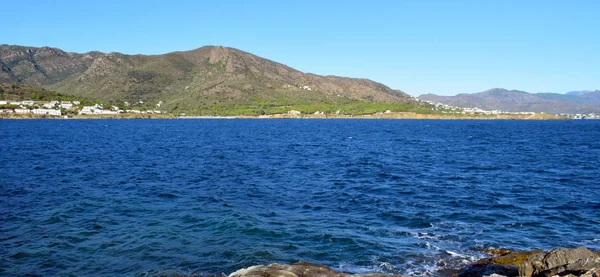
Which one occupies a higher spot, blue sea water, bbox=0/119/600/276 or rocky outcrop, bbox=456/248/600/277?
rocky outcrop, bbox=456/248/600/277

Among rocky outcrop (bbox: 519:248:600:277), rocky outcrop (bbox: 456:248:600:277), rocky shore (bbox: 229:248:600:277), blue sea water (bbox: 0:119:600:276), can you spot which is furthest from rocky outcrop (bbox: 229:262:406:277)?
rocky outcrop (bbox: 519:248:600:277)

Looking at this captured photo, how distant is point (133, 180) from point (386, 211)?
27.1 meters

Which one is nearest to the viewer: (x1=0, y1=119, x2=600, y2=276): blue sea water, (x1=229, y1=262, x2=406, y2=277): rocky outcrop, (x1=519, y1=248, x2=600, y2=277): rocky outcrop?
(x1=229, y1=262, x2=406, y2=277): rocky outcrop

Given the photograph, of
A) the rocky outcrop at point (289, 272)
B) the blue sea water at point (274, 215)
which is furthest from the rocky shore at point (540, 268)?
the blue sea water at point (274, 215)

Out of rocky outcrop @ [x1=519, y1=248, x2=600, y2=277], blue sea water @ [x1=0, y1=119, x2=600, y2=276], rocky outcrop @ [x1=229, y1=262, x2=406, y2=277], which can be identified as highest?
rocky outcrop @ [x1=519, y1=248, x2=600, y2=277]

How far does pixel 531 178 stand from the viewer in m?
47.5

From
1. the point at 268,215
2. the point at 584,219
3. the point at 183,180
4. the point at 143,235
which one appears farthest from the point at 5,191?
the point at 584,219

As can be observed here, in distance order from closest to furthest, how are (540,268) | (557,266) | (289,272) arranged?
(289,272) → (557,266) → (540,268)

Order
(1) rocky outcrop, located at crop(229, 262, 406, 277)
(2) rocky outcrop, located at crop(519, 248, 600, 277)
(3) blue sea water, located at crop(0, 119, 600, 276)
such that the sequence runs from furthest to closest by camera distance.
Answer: (3) blue sea water, located at crop(0, 119, 600, 276), (2) rocky outcrop, located at crop(519, 248, 600, 277), (1) rocky outcrop, located at crop(229, 262, 406, 277)

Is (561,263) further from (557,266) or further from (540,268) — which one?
(540,268)

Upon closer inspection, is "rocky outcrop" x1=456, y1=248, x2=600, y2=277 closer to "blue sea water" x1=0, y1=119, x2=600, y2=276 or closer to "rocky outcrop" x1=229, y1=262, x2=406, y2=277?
"blue sea water" x1=0, y1=119, x2=600, y2=276

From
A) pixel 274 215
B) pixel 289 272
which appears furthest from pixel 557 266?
pixel 274 215

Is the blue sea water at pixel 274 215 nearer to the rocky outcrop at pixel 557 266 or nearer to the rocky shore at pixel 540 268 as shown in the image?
the rocky outcrop at pixel 557 266

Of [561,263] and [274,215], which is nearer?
[561,263]
